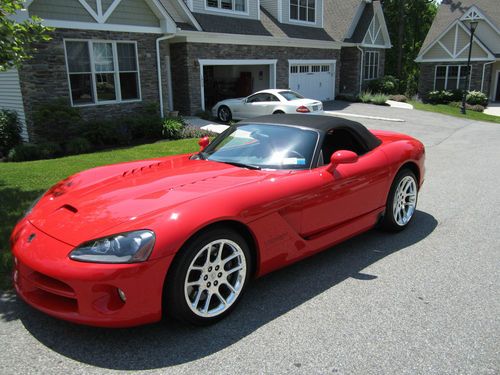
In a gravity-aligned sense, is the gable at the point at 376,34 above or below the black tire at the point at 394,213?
above

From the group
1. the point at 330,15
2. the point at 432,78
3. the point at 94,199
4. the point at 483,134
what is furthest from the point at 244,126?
the point at 432,78

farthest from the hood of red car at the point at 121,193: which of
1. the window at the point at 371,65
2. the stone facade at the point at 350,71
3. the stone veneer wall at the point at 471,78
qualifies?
the stone veneer wall at the point at 471,78

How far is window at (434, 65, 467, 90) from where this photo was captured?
30.9 m

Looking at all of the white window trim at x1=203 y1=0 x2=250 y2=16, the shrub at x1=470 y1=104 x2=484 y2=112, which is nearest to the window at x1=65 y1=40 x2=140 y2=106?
the white window trim at x1=203 y1=0 x2=250 y2=16

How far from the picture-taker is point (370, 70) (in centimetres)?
3020

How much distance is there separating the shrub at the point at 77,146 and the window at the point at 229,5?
9859mm

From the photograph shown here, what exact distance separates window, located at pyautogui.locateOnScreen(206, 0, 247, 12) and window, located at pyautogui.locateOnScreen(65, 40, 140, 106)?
6088mm

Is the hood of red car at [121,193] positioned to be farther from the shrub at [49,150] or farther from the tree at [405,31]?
the tree at [405,31]

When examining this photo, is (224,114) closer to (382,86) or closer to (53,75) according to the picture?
(53,75)

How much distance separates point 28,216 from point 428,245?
3.95 meters

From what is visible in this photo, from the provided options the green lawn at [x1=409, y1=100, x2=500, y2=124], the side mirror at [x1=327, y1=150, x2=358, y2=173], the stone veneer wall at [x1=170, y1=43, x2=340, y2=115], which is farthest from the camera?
the green lawn at [x1=409, y1=100, x2=500, y2=124]

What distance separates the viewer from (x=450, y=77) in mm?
31531

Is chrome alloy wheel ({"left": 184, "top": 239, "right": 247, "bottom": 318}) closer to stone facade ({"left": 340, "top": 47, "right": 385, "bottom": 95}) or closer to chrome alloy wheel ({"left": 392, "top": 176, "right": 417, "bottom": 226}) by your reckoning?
chrome alloy wheel ({"left": 392, "top": 176, "right": 417, "bottom": 226})

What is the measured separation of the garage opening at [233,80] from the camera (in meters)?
22.0
